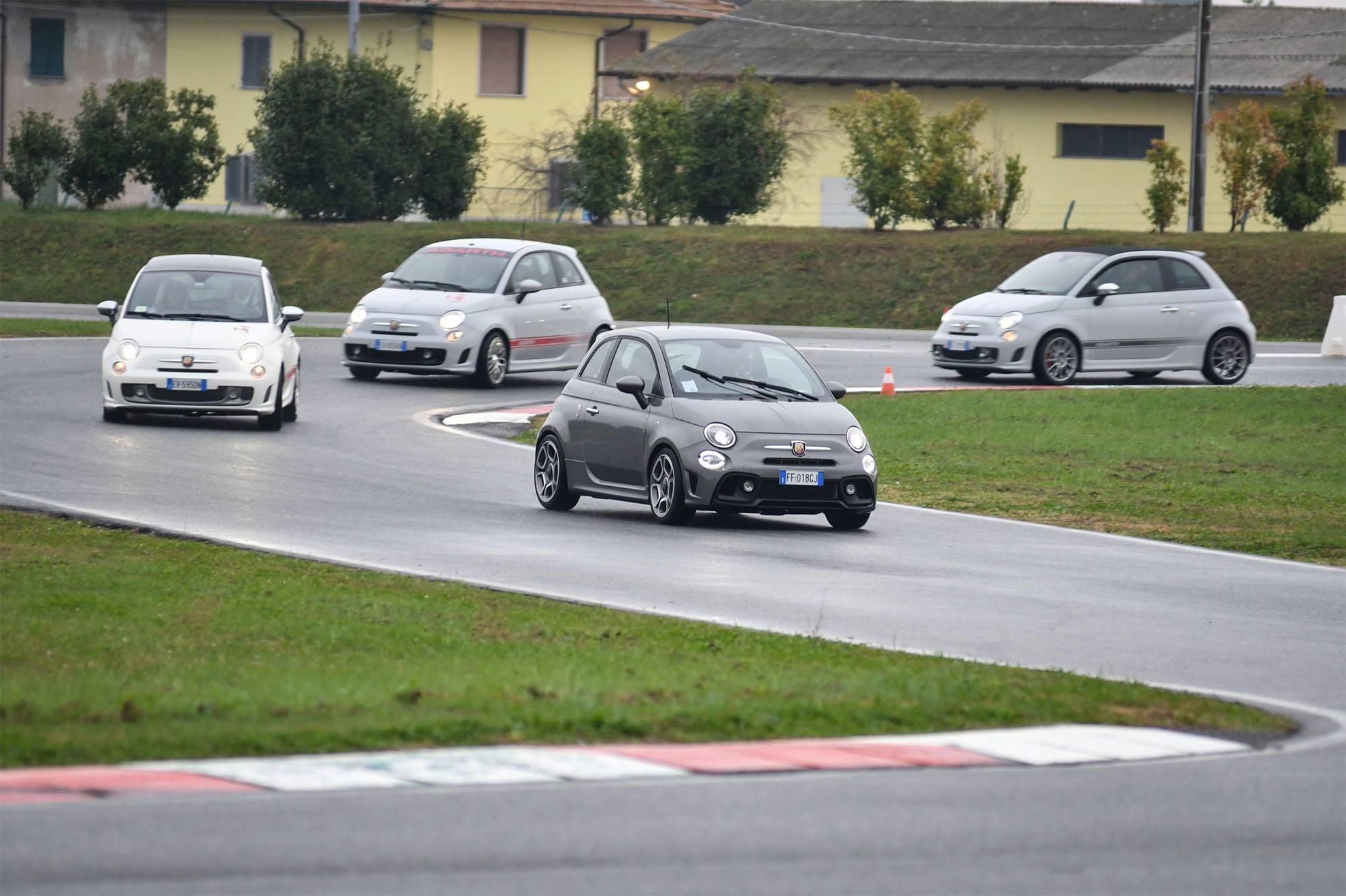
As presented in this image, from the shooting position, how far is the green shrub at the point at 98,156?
4797 cm

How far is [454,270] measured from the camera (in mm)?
27062

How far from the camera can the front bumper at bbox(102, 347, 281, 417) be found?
2081 cm

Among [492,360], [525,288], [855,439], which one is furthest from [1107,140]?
[855,439]

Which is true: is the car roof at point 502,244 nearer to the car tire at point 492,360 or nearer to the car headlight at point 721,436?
the car tire at point 492,360

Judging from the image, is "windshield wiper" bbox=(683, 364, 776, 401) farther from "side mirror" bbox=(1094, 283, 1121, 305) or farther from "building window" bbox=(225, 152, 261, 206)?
"building window" bbox=(225, 152, 261, 206)

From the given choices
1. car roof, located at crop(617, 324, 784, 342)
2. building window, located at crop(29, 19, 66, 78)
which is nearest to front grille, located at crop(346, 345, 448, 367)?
car roof, located at crop(617, 324, 784, 342)

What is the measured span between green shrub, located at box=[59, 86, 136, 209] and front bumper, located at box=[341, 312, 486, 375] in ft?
78.3

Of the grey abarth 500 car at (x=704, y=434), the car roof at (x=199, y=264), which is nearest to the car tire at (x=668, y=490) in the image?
the grey abarth 500 car at (x=704, y=434)

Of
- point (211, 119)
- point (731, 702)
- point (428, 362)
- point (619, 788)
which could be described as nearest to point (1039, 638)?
point (731, 702)

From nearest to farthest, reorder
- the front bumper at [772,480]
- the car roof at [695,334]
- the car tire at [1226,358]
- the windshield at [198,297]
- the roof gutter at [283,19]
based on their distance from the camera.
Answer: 1. the front bumper at [772,480]
2. the car roof at [695,334]
3. the windshield at [198,297]
4. the car tire at [1226,358]
5. the roof gutter at [283,19]

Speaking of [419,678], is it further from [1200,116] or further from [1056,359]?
[1200,116]

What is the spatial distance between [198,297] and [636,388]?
7386 millimetres

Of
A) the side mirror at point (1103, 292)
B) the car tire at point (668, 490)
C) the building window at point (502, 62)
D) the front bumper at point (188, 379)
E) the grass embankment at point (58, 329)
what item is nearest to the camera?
the car tire at point (668, 490)

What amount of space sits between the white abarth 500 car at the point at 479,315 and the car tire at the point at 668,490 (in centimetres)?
1029
